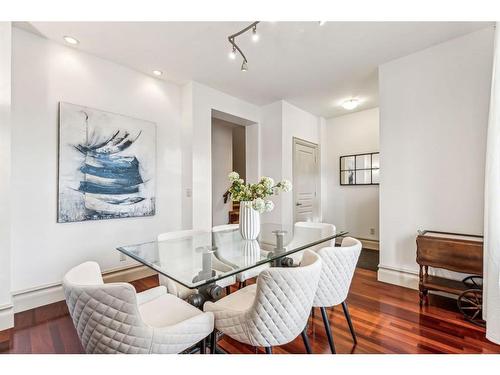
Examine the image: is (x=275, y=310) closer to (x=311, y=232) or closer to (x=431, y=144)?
(x=311, y=232)

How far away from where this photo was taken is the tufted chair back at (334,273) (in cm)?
150

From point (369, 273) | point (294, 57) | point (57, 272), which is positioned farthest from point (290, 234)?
point (57, 272)

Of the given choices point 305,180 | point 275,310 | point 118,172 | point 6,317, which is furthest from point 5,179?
point 305,180

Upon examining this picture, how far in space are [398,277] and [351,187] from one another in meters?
2.19

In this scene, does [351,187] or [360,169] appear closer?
[360,169]

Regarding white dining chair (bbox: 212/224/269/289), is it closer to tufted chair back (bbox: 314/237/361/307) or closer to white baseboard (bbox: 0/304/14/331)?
tufted chair back (bbox: 314/237/361/307)

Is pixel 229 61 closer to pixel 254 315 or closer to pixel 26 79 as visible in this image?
pixel 26 79

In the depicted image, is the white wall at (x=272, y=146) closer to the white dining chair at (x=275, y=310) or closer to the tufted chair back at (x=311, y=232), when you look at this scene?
the tufted chair back at (x=311, y=232)

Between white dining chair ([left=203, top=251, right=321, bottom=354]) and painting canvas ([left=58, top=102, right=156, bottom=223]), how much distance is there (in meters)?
2.12

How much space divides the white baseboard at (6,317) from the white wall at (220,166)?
134 inches

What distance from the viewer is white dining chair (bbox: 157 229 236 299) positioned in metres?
1.51

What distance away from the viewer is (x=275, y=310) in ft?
3.70

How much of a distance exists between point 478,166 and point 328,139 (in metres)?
2.92

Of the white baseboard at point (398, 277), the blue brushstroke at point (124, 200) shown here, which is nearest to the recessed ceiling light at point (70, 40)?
the blue brushstroke at point (124, 200)
